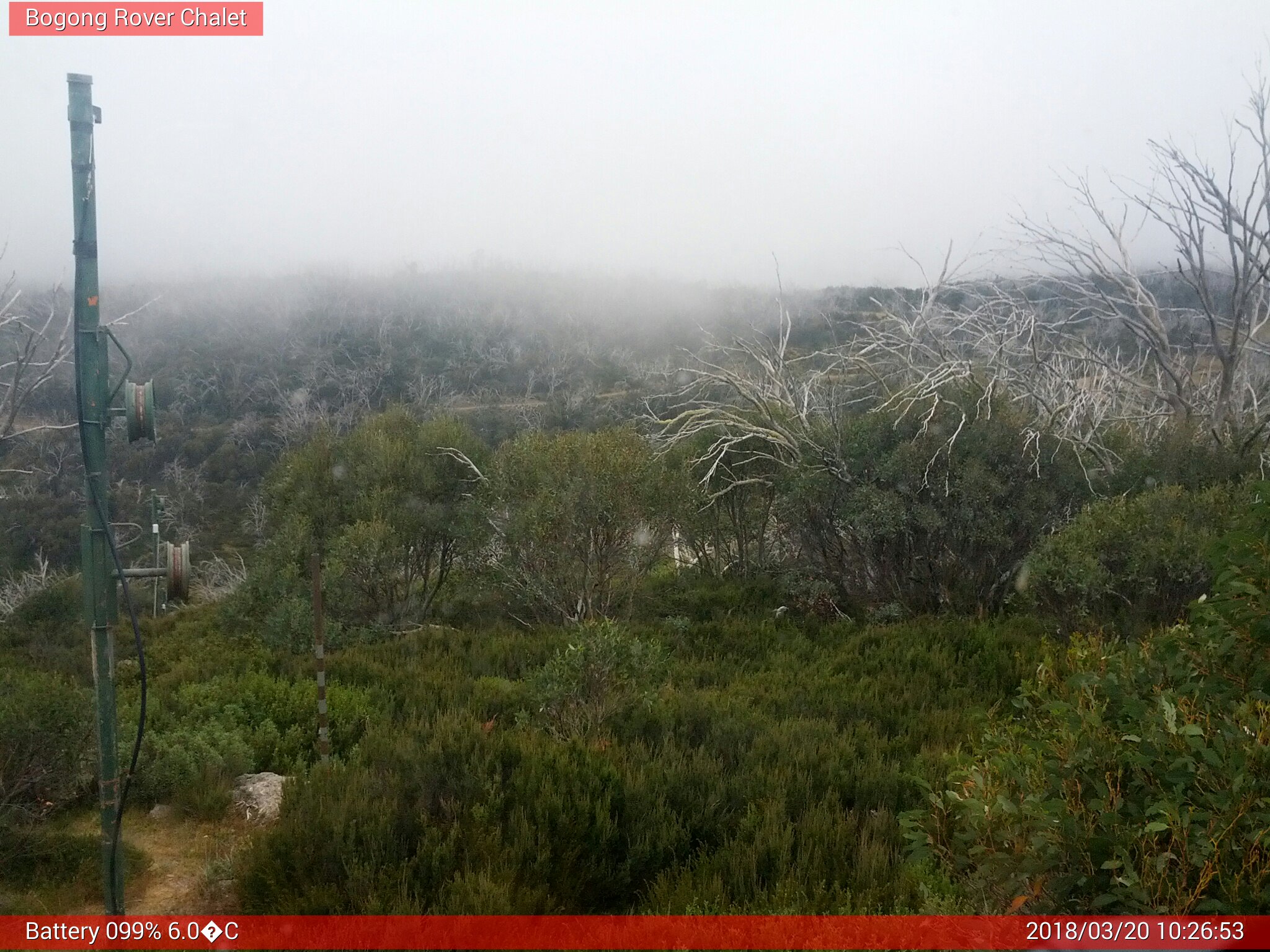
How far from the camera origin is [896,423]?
37.6 ft

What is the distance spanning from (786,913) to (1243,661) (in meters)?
2.07

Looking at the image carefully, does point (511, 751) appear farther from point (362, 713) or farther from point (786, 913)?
point (362, 713)

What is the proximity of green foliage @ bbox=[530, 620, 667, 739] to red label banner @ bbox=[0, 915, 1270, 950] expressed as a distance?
2782 mm

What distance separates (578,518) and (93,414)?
8.30 metres

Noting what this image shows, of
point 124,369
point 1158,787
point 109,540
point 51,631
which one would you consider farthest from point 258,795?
point 51,631

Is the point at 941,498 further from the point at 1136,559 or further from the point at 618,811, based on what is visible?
the point at 618,811

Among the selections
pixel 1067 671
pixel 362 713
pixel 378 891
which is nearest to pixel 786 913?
pixel 378 891

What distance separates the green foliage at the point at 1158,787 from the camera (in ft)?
8.66

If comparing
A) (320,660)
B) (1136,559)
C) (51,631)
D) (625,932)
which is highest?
(1136,559)

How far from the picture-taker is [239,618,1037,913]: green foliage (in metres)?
3.96

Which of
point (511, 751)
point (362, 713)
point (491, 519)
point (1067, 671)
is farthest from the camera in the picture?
point (491, 519)

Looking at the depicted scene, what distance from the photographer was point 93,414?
3.72m

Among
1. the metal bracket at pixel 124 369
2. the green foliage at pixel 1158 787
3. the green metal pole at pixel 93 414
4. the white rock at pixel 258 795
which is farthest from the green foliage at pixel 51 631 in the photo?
the green foliage at pixel 1158 787

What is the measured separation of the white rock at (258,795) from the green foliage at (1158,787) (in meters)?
4.71
